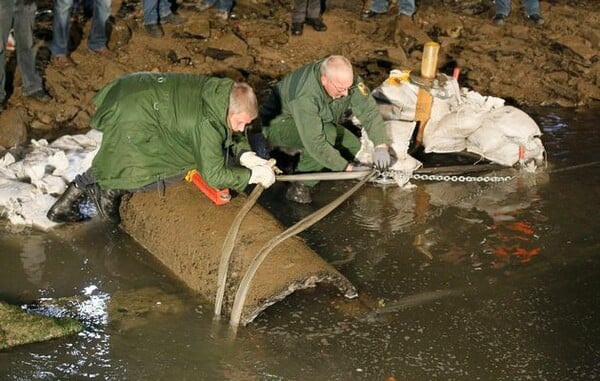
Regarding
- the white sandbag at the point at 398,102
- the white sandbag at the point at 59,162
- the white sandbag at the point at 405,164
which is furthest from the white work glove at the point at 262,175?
the white sandbag at the point at 398,102

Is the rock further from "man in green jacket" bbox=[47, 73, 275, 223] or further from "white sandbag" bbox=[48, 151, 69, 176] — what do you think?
"man in green jacket" bbox=[47, 73, 275, 223]

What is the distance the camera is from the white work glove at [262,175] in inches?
239

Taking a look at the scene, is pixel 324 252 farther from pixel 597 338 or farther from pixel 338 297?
pixel 597 338

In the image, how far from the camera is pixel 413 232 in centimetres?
694

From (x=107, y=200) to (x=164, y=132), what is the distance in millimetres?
811

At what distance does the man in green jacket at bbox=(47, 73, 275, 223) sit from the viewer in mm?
5766

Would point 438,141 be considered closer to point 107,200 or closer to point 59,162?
point 107,200

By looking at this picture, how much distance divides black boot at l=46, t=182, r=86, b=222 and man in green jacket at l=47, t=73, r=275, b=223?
25cm

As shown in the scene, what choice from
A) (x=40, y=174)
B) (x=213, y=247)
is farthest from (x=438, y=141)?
(x=40, y=174)

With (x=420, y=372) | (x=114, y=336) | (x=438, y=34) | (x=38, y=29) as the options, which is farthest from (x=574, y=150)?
(x=38, y=29)

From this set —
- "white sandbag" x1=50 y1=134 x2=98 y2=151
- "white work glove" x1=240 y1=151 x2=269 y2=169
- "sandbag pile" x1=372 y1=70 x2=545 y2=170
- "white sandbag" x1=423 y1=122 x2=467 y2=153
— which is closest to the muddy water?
"sandbag pile" x1=372 y1=70 x2=545 y2=170

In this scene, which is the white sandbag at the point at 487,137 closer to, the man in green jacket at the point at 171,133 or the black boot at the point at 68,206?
the man in green jacket at the point at 171,133

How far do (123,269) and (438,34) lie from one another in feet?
22.7

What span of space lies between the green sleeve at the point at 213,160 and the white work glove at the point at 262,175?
0.32ft
